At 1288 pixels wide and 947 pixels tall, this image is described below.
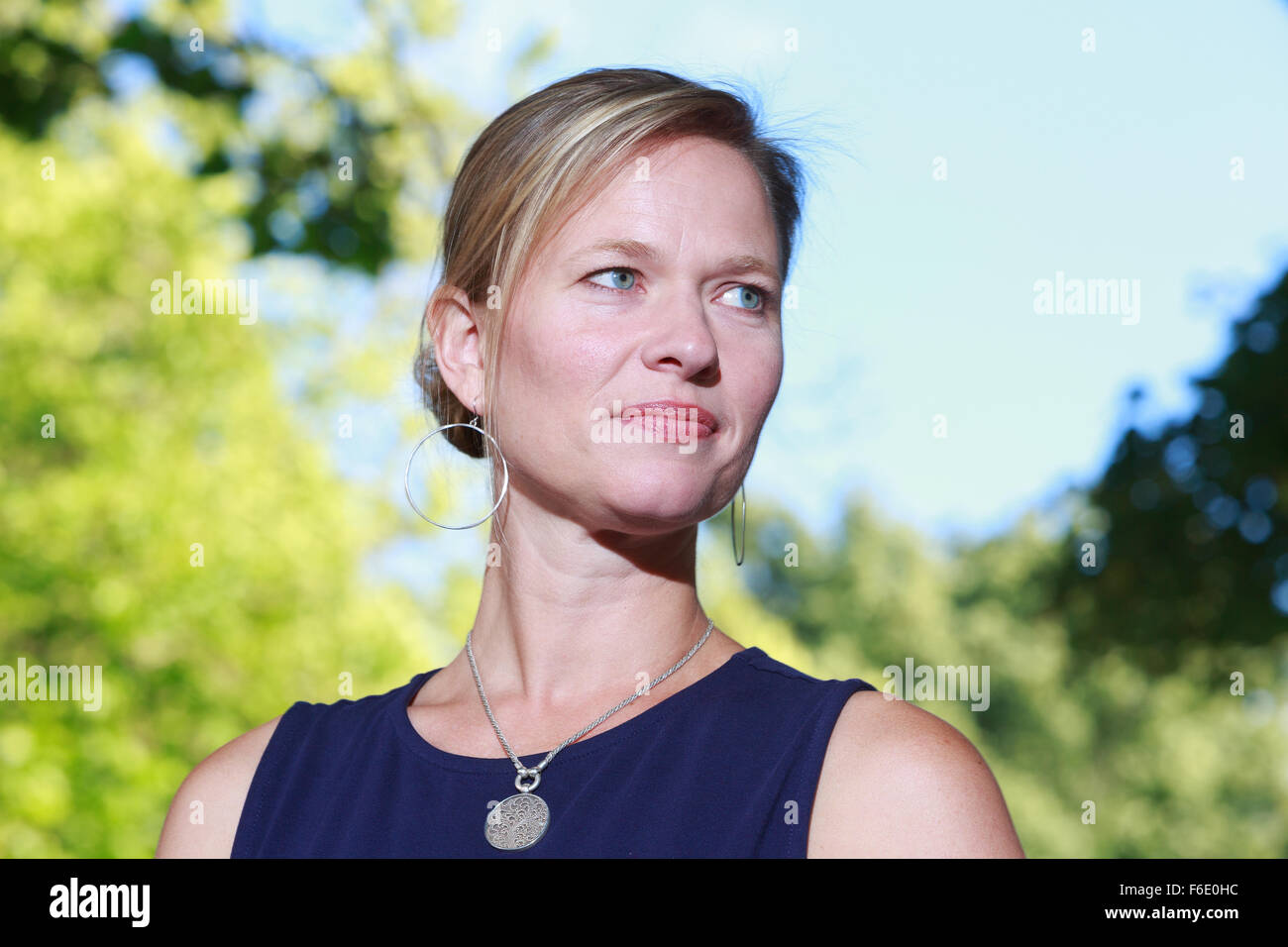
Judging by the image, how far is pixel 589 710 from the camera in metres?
1.78

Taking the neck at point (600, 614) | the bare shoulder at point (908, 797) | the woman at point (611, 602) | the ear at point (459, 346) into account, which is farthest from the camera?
the ear at point (459, 346)

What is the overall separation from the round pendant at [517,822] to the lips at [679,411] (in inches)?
21.1

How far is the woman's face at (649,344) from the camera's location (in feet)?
5.32

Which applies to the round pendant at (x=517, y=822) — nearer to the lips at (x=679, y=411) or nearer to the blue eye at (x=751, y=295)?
the lips at (x=679, y=411)

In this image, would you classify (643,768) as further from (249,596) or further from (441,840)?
(249,596)

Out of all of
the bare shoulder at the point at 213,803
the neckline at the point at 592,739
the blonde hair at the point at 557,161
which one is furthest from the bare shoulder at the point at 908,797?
the bare shoulder at the point at 213,803

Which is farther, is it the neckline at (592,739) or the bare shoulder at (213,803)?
the bare shoulder at (213,803)

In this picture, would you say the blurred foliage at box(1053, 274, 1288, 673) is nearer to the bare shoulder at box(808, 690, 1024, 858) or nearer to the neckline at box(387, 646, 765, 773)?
the neckline at box(387, 646, 765, 773)

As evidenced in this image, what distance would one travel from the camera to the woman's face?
1623 millimetres

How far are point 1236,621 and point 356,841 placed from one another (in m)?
5.43

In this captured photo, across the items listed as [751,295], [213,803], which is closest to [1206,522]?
[751,295]

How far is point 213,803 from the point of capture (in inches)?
74.0

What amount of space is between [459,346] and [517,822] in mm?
748

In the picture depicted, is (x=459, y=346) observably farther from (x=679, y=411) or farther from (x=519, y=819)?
(x=519, y=819)
